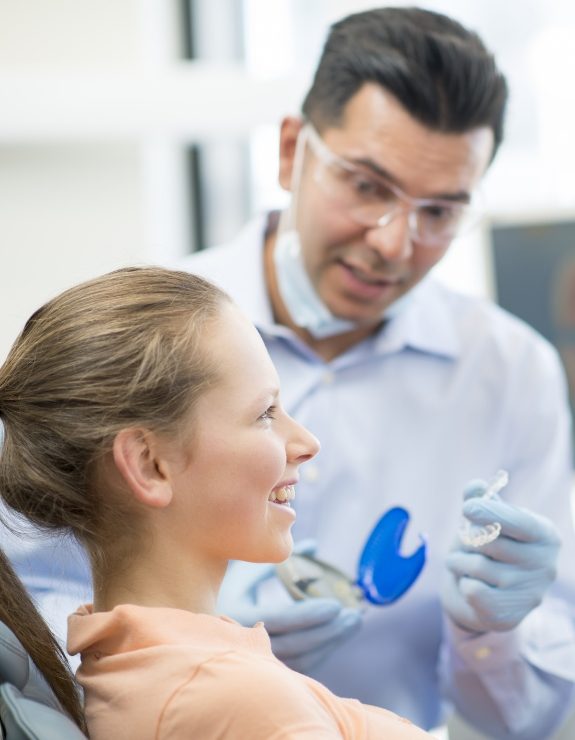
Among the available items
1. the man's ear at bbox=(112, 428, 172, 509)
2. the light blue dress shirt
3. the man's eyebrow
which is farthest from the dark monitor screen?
the man's ear at bbox=(112, 428, 172, 509)

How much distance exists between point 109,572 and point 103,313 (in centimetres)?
27

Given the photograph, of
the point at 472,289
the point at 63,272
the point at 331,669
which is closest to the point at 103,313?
the point at 331,669

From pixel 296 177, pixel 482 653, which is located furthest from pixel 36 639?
pixel 296 177

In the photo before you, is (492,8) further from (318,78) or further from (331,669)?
(331,669)

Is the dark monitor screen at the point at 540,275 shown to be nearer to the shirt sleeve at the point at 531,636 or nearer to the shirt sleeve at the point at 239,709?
the shirt sleeve at the point at 531,636

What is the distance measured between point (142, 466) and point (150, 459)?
1 cm

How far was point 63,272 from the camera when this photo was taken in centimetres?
290

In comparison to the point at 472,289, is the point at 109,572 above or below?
above

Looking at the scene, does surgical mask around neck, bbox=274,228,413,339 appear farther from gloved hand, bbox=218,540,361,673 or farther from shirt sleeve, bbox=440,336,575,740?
gloved hand, bbox=218,540,361,673

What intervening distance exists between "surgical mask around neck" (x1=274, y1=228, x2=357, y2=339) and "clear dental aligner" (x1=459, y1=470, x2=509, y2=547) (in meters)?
0.52

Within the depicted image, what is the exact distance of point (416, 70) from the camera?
1.68m

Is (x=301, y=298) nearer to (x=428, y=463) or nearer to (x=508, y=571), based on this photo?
(x=428, y=463)

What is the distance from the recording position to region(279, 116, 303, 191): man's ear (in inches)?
74.1

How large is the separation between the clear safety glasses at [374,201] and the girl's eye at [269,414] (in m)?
0.67
